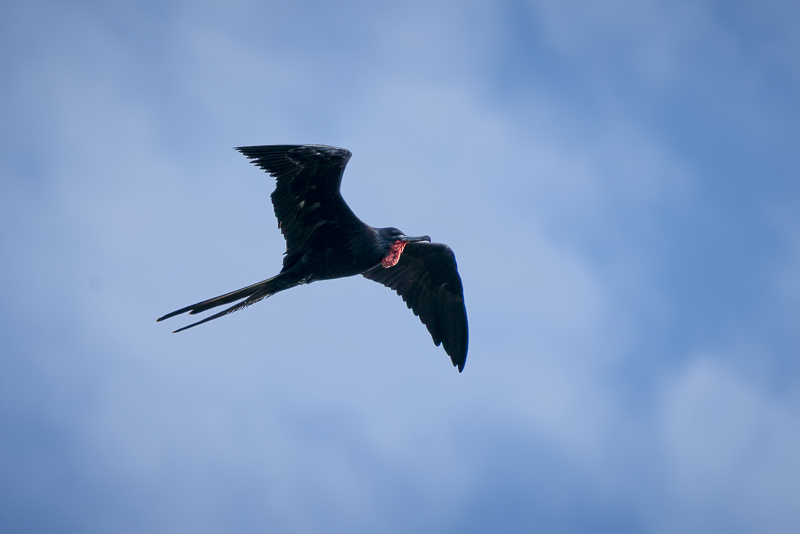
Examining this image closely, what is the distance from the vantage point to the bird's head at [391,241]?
21.5ft

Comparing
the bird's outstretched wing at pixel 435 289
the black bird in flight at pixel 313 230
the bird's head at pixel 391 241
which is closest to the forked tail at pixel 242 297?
the black bird in flight at pixel 313 230

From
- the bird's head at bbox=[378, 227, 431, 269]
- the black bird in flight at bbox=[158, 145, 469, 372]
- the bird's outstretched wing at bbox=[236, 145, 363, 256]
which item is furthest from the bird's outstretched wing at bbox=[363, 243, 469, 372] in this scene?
the bird's outstretched wing at bbox=[236, 145, 363, 256]

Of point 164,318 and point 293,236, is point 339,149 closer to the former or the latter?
point 293,236

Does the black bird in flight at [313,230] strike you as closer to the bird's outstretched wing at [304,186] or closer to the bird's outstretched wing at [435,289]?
the bird's outstretched wing at [304,186]

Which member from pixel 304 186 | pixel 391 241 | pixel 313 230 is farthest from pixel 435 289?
pixel 304 186

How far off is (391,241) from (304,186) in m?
0.95

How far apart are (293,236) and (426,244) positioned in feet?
5.19

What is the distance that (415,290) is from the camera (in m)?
7.74

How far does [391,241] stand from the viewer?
21.6 ft

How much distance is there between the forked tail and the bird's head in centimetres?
86

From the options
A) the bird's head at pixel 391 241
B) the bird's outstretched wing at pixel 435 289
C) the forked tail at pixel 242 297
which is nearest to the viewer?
the forked tail at pixel 242 297

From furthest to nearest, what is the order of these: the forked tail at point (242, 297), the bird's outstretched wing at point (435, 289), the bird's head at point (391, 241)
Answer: the bird's outstretched wing at point (435, 289) < the bird's head at point (391, 241) < the forked tail at point (242, 297)

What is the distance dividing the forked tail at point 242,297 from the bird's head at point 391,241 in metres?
0.86

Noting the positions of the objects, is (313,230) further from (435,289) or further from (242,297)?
(435,289)
